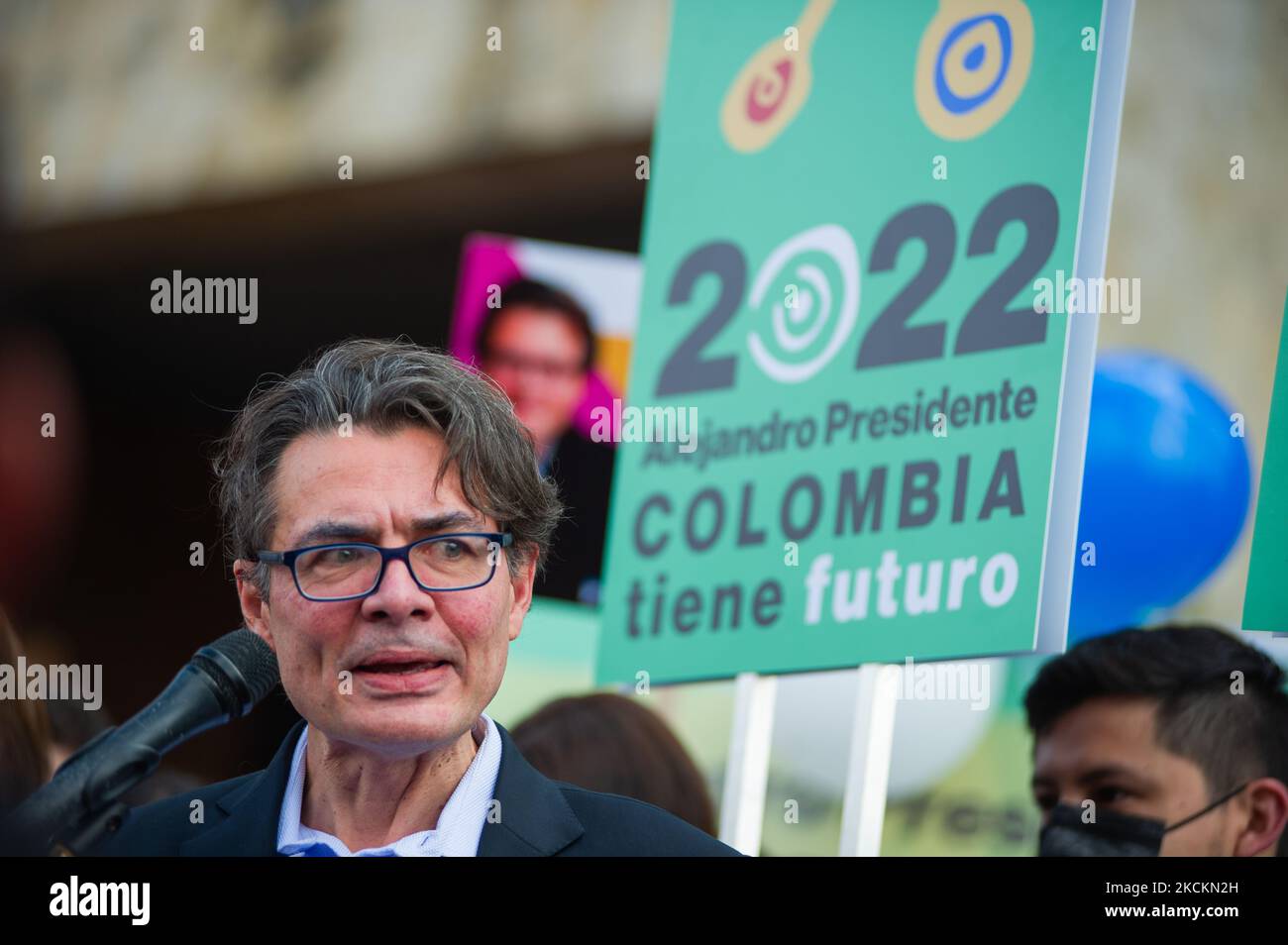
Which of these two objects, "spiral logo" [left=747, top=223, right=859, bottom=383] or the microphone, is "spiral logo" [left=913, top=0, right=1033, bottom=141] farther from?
the microphone

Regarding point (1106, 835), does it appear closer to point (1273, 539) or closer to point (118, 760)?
point (1273, 539)

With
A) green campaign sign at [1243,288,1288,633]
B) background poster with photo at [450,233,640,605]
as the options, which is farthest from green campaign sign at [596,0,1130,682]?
background poster with photo at [450,233,640,605]

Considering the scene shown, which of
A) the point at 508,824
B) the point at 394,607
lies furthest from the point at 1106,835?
the point at 394,607

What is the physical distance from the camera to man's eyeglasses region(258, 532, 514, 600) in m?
2.02

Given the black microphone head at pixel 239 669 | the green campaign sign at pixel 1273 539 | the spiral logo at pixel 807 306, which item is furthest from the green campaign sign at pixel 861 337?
the black microphone head at pixel 239 669

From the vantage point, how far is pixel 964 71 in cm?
347

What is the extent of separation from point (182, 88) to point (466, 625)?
426 cm

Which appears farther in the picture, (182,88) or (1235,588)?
(182,88)

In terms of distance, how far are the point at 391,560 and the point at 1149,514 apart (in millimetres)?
2050

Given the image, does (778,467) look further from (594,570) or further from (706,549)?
(594,570)

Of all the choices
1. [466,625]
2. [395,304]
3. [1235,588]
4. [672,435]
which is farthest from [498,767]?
[395,304]

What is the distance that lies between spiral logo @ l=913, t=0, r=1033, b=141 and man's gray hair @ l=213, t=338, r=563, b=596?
164 centimetres

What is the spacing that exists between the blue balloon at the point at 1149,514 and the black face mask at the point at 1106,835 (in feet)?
2.05

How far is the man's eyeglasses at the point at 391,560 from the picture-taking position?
2023 mm
